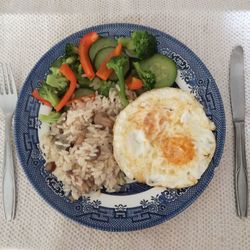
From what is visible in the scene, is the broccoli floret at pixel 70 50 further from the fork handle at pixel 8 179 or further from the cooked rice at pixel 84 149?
the fork handle at pixel 8 179

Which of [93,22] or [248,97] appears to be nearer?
[248,97]

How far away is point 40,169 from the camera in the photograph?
244 centimetres

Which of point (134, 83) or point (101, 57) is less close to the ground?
point (101, 57)

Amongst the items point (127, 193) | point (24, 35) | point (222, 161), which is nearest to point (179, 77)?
point (222, 161)

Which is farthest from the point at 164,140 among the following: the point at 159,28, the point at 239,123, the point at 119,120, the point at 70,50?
the point at 159,28

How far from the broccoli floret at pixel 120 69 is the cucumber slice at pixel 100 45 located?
0.58 ft

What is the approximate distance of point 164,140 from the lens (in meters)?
2.31

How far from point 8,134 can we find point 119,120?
80 centimetres

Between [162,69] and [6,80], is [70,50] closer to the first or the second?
[6,80]

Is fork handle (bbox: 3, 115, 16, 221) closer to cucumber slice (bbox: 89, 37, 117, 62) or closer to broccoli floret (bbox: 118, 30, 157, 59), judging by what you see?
cucumber slice (bbox: 89, 37, 117, 62)

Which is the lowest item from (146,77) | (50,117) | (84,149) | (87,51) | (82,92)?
(84,149)

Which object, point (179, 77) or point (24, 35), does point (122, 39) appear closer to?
point (179, 77)

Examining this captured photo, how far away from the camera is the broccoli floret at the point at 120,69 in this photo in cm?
243

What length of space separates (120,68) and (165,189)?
2.64 feet
